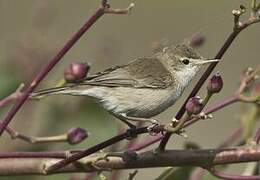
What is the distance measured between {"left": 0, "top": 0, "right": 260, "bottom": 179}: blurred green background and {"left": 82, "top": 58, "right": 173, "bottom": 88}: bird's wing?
0.40ft

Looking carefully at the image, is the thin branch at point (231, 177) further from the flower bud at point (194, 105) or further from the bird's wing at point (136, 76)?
the bird's wing at point (136, 76)

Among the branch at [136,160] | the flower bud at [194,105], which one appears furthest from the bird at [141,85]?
the flower bud at [194,105]

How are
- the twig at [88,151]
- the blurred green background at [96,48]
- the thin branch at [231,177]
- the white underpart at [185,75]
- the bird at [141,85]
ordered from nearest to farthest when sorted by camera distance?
the twig at [88,151] < the thin branch at [231,177] < the blurred green background at [96,48] < the bird at [141,85] < the white underpart at [185,75]

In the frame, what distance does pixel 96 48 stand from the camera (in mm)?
4750

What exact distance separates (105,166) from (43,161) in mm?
202

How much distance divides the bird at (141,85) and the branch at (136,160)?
Result: 619 mm

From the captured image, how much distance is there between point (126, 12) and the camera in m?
2.45

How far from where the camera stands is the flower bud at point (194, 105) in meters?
2.13

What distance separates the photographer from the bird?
3309mm

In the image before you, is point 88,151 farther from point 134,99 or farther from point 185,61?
point 185,61

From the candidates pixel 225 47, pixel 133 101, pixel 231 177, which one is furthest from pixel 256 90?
pixel 133 101

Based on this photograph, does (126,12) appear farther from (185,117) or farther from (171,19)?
(171,19)

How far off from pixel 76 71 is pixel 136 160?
38cm

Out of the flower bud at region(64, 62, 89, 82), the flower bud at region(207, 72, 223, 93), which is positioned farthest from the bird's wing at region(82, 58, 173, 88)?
the flower bud at region(207, 72, 223, 93)
